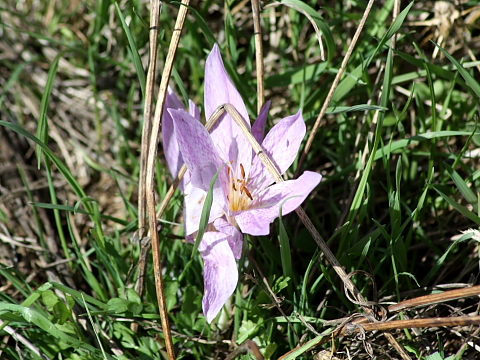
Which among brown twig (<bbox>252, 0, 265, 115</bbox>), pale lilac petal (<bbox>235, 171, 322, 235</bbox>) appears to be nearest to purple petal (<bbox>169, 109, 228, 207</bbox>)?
pale lilac petal (<bbox>235, 171, 322, 235</bbox>)

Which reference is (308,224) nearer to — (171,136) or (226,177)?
(226,177)

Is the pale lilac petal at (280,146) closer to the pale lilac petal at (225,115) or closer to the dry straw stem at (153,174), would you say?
the pale lilac petal at (225,115)

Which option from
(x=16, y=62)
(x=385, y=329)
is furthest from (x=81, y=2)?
(x=385, y=329)

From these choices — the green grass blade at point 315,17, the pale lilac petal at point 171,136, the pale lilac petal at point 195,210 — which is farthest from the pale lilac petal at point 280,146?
the green grass blade at point 315,17

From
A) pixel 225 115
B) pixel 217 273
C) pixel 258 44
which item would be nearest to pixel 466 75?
pixel 258 44

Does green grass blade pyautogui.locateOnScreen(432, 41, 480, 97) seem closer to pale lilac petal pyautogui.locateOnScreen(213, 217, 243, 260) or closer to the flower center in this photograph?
the flower center
